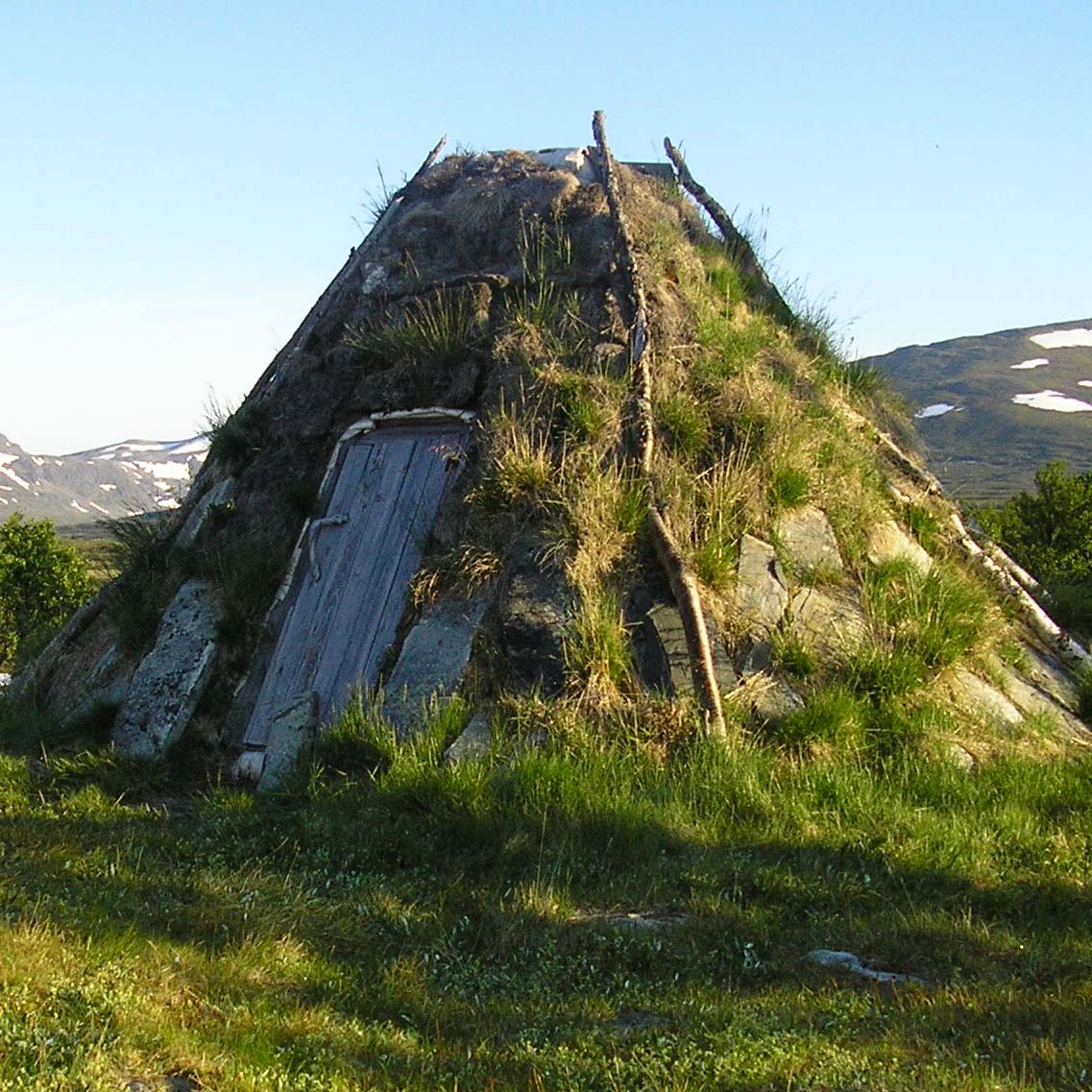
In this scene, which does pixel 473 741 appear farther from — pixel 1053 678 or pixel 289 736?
pixel 1053 678

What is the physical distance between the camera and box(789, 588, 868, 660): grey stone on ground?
7195mm

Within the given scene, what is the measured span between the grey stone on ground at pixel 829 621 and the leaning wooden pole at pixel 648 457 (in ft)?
2.23

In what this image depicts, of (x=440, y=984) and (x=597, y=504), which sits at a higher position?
(x=597, y=504)

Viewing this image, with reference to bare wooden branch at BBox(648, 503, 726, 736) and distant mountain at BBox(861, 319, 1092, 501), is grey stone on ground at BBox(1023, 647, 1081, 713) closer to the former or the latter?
bare wooden branch at BBox(648, 503, 726, 736)

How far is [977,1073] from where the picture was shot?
344cm

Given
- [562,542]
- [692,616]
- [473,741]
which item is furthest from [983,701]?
[473,741]

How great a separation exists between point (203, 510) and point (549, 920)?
560cm

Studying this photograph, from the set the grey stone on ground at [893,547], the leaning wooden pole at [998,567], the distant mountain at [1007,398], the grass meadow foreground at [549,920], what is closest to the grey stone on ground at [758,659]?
the grass meadow foreground at [549,920]

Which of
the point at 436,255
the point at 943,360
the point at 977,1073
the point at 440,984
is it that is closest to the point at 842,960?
the point at 977,1073

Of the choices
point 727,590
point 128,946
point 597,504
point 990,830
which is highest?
point 597,504

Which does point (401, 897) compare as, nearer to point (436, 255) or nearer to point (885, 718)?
point (885, 718)

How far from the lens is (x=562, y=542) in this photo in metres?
7.27

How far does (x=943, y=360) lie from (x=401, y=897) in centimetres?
14063

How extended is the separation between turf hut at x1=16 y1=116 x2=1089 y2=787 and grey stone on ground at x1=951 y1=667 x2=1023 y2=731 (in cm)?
2
